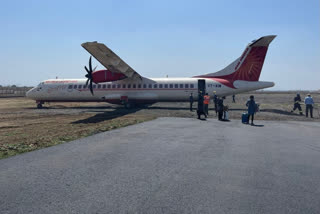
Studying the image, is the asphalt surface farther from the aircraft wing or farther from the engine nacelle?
the engine nacelle

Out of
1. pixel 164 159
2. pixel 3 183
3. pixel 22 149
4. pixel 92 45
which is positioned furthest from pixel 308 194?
pixel 92 45

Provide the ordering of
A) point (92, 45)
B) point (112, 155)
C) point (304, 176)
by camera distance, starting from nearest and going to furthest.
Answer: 1. point (304, 176)
2. point (112, 155)
3. point (92, 45)

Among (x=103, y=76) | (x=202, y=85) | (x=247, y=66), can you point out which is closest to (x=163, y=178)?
(x=202, y=85)

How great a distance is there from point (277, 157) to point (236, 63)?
19.4 m

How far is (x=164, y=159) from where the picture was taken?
6.73 m

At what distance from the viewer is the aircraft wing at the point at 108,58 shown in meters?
20.5

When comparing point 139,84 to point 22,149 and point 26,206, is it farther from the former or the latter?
point 26,206

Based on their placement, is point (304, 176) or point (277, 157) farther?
point (277, 157)

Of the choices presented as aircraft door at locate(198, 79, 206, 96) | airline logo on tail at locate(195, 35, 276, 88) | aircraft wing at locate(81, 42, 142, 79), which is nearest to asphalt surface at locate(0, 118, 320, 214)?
aircraft wing at locate(81, 42, 142, 79)

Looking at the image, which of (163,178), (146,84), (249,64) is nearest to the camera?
(163,178)

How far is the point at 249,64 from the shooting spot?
24141 millimetres

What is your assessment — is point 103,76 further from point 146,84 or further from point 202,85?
point 202,85

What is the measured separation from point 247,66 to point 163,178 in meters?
21.9

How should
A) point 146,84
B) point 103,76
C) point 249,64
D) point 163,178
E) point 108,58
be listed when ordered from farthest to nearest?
point 146,84 < point 103,76 < point 249,64 < point 108,58 < point 163,178
